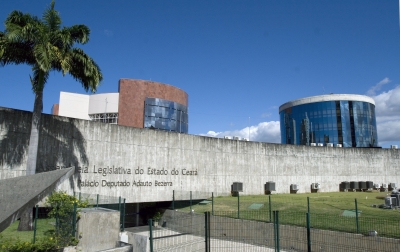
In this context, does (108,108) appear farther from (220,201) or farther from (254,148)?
(220,201)

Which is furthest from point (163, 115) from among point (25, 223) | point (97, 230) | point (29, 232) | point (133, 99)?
point (97, 230)

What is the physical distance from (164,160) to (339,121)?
7524cm

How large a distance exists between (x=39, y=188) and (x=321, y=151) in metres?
29.6

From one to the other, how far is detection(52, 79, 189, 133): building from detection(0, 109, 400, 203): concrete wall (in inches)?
1096

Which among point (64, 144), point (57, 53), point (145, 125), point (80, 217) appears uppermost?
point (145, 125)

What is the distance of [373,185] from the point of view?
3272 centimetres

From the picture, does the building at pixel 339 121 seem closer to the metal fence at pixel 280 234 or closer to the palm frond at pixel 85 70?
the metal fence at pixel 280 234

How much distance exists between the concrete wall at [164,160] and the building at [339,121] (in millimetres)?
53465

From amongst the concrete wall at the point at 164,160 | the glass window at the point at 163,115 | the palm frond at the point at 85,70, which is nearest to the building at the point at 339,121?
the glass window at the point at 163,115

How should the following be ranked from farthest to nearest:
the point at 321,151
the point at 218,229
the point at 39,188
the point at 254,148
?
the point at 321,151
the point at 254,148
the point at 218,229
the point at 39,188

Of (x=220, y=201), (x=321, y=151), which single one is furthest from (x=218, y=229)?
(x=321, y=151)

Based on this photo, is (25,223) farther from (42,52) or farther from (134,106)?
(134,106)

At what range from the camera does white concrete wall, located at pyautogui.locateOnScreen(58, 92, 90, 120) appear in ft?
183

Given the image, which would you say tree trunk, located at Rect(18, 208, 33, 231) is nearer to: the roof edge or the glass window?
the glass window
